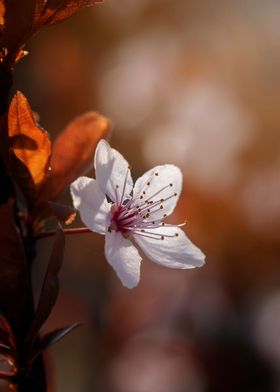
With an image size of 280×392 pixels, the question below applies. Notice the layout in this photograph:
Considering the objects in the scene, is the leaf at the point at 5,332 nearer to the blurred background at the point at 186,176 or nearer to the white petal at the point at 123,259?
the white petal at the point at 123,259

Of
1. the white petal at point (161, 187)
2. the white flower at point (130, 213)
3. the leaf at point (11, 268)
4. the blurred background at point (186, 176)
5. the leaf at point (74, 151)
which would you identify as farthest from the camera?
the blurred background at point (186, 176)

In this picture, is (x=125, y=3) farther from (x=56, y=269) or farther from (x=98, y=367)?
(x=56, y=269)

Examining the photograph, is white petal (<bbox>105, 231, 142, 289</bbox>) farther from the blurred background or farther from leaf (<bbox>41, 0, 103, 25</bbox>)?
the blurred background

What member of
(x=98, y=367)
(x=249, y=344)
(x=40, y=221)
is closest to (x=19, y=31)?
(x=40, y=221)

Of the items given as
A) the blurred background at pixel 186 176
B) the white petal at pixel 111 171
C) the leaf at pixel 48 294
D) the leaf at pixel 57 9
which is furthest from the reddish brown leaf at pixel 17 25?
the blurred background at pixel 186 176

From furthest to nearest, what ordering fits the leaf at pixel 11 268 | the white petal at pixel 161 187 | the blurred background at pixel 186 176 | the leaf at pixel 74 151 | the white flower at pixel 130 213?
the blurred background at pixel 186 176, the white petal at pixel 161 187, the leaf at pixel 74 151, the white flower at pixel 130 213, the leaf at pixel 11 268
